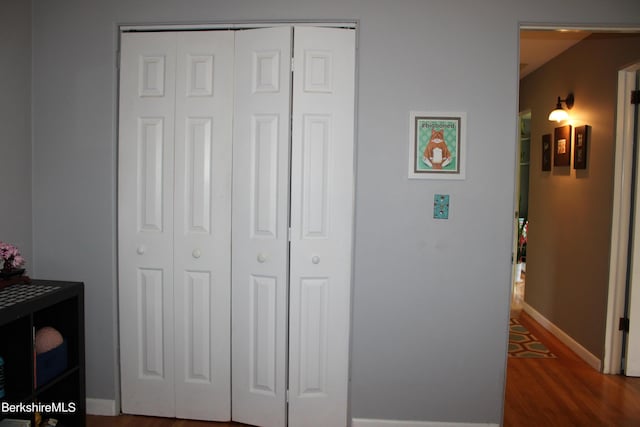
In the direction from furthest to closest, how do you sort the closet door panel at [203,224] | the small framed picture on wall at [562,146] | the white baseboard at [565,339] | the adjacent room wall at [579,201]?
the small framed picture on wall at [562,146]
the white baseboard at [565,339]
the adjacent room wall at [579,201]
the closet door panel at [203,224]

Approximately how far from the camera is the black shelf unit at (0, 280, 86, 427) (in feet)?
6.36

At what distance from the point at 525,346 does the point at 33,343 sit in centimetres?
354

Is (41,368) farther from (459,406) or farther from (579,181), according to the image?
(579,181)

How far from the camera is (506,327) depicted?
7.97 ft

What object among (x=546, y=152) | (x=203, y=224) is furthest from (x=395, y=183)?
(x=546, y=152)

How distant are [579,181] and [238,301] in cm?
292

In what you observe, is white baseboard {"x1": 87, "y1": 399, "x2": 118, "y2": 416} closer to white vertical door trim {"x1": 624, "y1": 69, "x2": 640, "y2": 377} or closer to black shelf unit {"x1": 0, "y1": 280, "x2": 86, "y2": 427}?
black shelf unit {"x1": 0, "y1": 280, "x2": 86, "y2": 427}

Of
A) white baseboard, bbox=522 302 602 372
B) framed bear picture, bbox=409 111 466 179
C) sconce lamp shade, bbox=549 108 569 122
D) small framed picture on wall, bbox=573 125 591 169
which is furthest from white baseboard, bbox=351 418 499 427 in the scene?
sconce lamp shade, bbox=549 108 569 122

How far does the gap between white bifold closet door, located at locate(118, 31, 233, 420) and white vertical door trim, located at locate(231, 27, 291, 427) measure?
68 mm

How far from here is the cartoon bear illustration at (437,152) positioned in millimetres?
2381

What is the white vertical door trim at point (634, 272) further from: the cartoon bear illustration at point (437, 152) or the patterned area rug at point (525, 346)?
the cartoon bear illustration at point (437, 152)

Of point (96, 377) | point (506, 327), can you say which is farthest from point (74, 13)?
point (506, 327)

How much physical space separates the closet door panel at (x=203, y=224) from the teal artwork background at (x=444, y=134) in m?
1.01

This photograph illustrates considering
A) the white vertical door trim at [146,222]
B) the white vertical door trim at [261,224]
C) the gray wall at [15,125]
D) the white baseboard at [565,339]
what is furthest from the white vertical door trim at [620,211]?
the gray wall at [15,125]
